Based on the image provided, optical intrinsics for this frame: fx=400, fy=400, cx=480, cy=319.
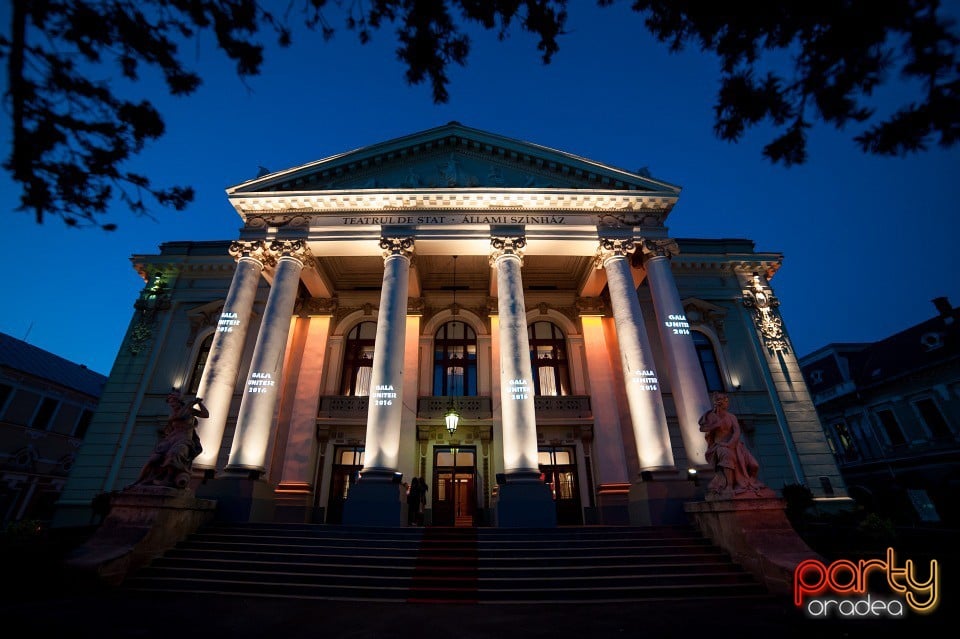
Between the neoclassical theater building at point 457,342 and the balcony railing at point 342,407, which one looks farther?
the balcony railing at point 342,407

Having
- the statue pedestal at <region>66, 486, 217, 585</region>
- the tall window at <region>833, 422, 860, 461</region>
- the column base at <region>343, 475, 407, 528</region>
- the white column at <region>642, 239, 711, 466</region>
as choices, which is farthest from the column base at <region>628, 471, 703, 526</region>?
the tall window at <region>833, 422, 860, 461</region>

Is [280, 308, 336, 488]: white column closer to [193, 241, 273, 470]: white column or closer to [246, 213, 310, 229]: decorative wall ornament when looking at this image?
[193, 241, 273, 470]: white column

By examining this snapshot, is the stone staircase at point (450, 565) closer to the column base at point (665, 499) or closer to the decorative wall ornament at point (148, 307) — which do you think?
the column base at point (665, 499)

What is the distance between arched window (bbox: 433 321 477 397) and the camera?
17.8 m

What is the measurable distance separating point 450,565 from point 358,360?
12.0m

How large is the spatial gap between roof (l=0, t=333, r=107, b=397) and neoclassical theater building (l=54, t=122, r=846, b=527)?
14065 mm

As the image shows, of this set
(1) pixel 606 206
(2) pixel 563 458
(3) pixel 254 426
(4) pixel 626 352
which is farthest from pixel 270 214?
(2) pixel 563 458

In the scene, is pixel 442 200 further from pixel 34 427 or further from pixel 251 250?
pixel 34 427

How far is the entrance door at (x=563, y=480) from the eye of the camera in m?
15.5

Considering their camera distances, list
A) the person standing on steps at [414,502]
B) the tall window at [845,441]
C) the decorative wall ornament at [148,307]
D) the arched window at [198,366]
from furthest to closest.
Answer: the tall window at [845,441], the decorative wall ornament at [148,307], the arched window at [198,366], the person standing on steps at [414,502]

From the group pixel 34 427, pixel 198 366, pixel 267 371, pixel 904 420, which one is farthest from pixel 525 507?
pixel 34 427

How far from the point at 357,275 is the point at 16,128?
1611cm

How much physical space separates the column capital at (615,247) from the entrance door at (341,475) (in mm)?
12353

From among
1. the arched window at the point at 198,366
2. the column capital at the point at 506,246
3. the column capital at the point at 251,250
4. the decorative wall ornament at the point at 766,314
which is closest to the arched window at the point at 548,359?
the column capital at the point at 506,246
